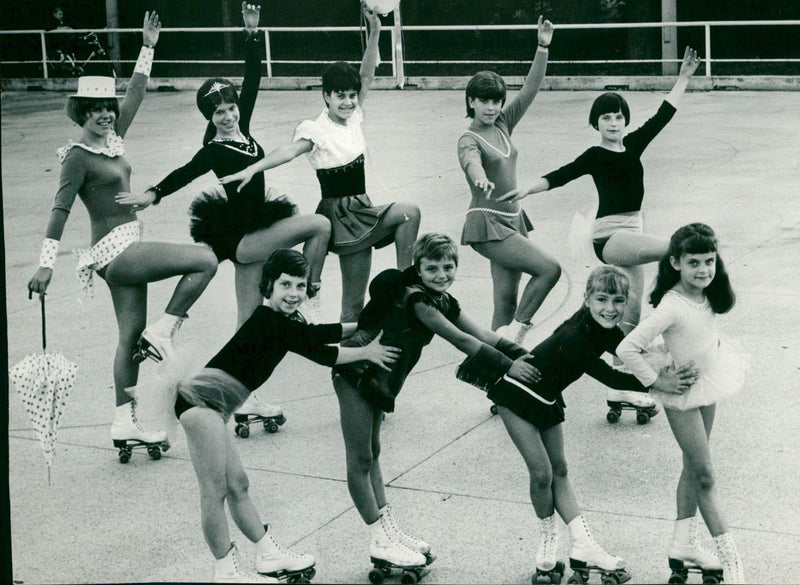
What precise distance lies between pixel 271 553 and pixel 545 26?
3509 mm

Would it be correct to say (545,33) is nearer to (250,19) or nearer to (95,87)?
(250,19)

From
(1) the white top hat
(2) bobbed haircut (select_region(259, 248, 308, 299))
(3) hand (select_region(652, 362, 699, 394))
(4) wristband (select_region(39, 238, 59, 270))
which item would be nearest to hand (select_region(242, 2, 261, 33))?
(1) the white top hat

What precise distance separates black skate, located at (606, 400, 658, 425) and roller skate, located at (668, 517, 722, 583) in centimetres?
154

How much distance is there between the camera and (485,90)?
591 centimetres

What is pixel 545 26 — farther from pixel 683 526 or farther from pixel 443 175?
pixel 443 175

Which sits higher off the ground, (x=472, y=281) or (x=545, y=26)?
(x=545, y=26)

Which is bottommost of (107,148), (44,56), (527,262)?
(527,262)

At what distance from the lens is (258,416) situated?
584cm

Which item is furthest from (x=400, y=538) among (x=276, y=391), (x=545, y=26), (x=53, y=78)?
(x=53, y=78)

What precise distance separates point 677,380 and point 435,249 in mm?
949

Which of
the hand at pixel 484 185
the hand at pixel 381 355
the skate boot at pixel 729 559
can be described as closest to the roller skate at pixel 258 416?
the hand at pixel 484 185

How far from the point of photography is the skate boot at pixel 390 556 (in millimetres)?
4223

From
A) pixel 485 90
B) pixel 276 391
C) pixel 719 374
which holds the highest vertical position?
pixel 485 90

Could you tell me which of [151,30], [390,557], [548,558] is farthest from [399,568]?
[151,30]
